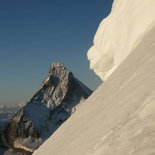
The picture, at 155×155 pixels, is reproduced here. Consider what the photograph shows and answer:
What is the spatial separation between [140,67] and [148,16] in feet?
12.3

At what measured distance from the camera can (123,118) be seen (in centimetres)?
478

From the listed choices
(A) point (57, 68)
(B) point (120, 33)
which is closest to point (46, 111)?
(A) point (57, 68)

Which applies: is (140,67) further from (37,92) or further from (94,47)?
(37,92)

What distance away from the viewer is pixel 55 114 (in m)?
167

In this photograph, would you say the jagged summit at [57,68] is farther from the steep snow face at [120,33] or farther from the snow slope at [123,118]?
the snow slope at [123,118]

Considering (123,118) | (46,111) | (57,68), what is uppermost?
(57,68)

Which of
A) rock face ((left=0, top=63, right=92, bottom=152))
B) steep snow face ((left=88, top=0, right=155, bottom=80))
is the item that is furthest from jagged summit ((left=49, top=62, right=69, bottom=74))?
steep snow face ((left=88, top=0, right=155, bottom=80))

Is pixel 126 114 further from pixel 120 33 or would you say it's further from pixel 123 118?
pixel 120 33

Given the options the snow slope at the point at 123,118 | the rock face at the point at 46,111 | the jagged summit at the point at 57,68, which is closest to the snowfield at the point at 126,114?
the snow slope at the point at 123,118

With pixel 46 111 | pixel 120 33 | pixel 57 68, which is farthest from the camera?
pixel 57 68

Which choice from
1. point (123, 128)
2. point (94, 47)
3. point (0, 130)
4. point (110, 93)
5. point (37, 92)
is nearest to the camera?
point (123, 128)

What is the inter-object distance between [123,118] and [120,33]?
8.28 metres

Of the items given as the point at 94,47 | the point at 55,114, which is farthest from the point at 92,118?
the point at 55,114

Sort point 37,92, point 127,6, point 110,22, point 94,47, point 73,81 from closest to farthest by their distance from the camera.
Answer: point 127,6 < point 110,22 < point 94,47 < point 37,92 < point 73,81
